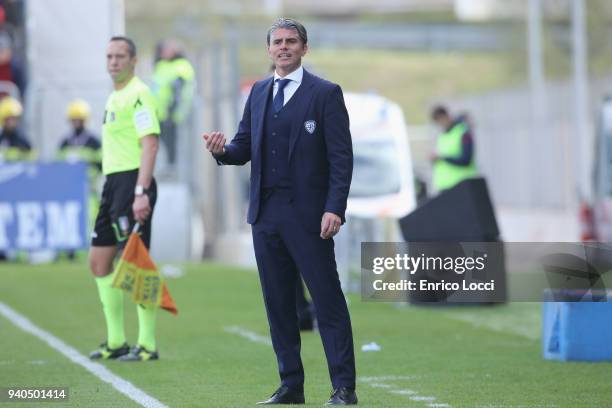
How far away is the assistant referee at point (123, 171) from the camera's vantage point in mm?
12273

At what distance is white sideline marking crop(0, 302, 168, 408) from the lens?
10.1 meters

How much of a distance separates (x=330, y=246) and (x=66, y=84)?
17181 mm

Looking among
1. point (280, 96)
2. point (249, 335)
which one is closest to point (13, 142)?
point (249, 335)

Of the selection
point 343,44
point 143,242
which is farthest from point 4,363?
point 343,44

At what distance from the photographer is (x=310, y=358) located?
12.7m

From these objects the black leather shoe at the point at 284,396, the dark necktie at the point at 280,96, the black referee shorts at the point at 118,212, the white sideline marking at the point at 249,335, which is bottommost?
the white sideline marking at the point at 249,335

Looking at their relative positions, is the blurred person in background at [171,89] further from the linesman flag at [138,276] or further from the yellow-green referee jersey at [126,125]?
the linesman flag at [138,276]

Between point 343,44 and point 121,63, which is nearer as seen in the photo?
point 121,63

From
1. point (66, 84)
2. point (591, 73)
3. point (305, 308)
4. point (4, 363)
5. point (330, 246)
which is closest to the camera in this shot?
point (330, 246)

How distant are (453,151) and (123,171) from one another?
32.0 ft

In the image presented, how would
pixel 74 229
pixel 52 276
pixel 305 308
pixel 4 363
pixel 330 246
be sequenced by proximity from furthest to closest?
pixel 74 229 → pixel 52 276 → pixel 305 308 → pixel 4 363 → pixel 330 246

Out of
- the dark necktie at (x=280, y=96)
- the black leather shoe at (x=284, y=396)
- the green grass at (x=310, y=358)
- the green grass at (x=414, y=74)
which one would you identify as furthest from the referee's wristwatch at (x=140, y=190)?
the green grass at (x=414, y=74)

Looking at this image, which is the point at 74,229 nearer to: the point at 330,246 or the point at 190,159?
the point at 190,159

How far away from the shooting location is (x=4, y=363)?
1211 cm
